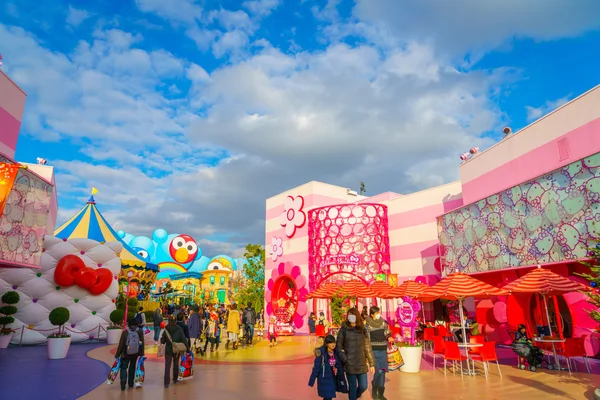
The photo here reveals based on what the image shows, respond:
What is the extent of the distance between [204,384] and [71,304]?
10.3 metres

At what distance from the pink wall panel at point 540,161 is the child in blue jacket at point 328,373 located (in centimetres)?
989

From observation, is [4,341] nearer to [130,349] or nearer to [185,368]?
[185,368]

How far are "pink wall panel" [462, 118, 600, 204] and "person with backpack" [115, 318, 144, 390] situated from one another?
40.3 feet

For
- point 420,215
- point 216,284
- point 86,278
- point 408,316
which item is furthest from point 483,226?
point 216,284

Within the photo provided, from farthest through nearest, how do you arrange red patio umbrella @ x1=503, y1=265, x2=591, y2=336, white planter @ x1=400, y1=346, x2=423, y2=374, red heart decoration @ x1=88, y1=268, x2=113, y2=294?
red heart decoration @ x1=88, y1=268, x2=113, y2=294
red patio umbrella @ x1=503, y1=265, x2=591, y2=336
white planter @ x1=400, y1=346, x2=423, y2=374

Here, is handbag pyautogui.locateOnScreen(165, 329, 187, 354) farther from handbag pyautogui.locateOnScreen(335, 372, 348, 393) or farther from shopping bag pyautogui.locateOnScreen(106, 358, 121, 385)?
handbag pyautogui.locateOnScreen(335, 372, 348, 393)

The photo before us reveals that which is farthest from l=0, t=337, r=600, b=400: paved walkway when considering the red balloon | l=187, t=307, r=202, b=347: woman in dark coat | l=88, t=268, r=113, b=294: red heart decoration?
l=88, t=268, r=113, b=294: red heart decoration

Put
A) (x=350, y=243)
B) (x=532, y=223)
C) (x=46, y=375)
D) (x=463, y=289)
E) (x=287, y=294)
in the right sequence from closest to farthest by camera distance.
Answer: (x=46, y=375)
(x=463, y=289)
(x=532, y=223)
(x=350, y=243)
(x=287, y=294)

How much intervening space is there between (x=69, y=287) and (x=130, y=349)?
32.9 ft

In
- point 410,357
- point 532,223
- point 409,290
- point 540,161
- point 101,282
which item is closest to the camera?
point 410,357

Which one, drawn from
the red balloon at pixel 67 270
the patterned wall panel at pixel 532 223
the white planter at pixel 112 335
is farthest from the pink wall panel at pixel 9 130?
the patterned wall panel at pixel 532 223

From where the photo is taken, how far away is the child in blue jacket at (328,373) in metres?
5.35

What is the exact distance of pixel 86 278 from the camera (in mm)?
15500

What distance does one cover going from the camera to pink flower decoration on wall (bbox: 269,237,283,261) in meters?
27.0
